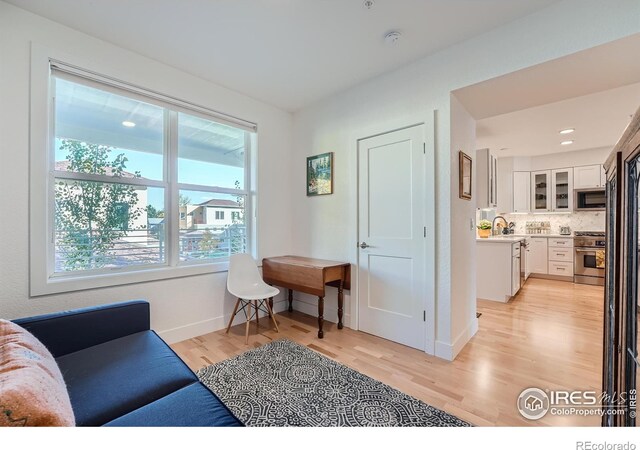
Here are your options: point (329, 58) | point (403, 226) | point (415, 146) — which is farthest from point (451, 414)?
point (329, 58)

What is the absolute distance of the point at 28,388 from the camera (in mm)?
702

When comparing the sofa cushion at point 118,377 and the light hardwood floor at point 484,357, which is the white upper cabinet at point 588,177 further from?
the sofa cushion at point 118,377

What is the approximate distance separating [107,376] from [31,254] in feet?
4.15

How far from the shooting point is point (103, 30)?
2.04m

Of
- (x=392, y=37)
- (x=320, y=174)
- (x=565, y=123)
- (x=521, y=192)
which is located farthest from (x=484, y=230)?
(x=392, y=37)

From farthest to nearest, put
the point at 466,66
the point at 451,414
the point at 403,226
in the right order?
the point at 403,226
the point at 466,66
the point at 451,414

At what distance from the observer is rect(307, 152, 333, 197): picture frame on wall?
310cm

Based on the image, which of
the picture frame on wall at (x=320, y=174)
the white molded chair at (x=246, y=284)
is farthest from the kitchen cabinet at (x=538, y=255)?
the white molded chair at (x=246, y=284)

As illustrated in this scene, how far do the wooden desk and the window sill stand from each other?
22.5 inches

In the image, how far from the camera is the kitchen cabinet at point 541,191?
17.9 feet

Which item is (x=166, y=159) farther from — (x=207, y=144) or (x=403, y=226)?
(x=403, y=226)

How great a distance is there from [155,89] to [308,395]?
2.78 meters

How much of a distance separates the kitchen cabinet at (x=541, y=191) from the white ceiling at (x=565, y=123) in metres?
0.57

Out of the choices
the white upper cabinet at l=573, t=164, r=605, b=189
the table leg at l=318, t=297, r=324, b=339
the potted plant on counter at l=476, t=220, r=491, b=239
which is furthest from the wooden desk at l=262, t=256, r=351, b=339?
the white upper cabinet at l=573, t=164, r=605, b=189
